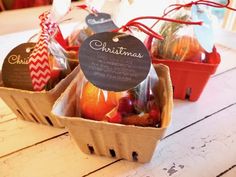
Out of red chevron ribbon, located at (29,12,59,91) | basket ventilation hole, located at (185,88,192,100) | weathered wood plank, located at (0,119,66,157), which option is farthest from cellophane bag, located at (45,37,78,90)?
basket ventilation hole, located at (185,88,192,100)

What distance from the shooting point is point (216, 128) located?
1.75 ft

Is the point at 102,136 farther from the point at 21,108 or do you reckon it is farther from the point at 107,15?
the point at 107,15

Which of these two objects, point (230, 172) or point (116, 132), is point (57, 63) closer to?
point (116, 132)

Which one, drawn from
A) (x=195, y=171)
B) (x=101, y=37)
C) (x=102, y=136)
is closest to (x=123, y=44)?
(x=101, y=37)

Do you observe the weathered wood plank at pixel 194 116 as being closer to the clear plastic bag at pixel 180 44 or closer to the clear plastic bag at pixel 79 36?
the clear plastic bag at pixel 180 44

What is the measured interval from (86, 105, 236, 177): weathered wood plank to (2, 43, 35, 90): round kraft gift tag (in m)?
0.23

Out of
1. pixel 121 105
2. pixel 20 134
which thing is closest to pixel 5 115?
pixel 20 134

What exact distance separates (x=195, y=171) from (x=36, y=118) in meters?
0.37

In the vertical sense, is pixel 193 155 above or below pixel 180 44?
below

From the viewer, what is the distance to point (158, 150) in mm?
490

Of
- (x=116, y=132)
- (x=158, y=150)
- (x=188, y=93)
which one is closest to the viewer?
(x=116, y=132)

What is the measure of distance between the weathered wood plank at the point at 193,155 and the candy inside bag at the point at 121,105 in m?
0.10

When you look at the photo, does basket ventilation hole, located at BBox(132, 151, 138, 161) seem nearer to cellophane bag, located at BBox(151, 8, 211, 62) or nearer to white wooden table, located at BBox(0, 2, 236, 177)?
white wooden table, located at BBox(0, 2, 236, 177)

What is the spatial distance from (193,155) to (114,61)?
0.26 meters
